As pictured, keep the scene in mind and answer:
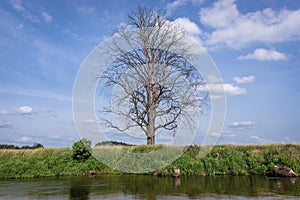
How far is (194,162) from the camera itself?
64.0ft

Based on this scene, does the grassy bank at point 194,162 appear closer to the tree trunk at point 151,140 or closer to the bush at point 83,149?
the bush at point 83,149

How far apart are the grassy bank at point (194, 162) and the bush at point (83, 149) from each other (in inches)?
14.9

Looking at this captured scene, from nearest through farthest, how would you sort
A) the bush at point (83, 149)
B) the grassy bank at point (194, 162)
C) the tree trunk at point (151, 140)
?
the grassy bank at point (194, 162) < the bush at point (83, 149) < the tree trunk at point (151, 140)

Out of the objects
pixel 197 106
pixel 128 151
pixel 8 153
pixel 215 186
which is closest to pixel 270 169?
pixel 215 186

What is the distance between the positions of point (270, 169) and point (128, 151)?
371 inches

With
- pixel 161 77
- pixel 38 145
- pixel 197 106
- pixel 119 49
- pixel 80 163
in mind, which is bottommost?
pixel 80 163

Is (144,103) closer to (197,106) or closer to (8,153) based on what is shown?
(197,106)

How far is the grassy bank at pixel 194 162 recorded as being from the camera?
60.5ft

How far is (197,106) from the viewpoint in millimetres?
23797

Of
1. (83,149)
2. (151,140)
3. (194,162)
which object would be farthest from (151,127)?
(194,162)

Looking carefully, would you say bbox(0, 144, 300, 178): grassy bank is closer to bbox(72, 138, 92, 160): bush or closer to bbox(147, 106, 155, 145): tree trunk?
bbox(72, 138, 92, 160): bush

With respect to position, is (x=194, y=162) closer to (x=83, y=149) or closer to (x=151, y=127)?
(x=151, y=127)

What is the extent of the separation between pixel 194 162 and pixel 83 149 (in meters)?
7.88

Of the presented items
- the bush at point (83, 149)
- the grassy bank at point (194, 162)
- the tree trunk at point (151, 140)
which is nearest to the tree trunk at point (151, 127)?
the tree trunk at point (151, 140)
